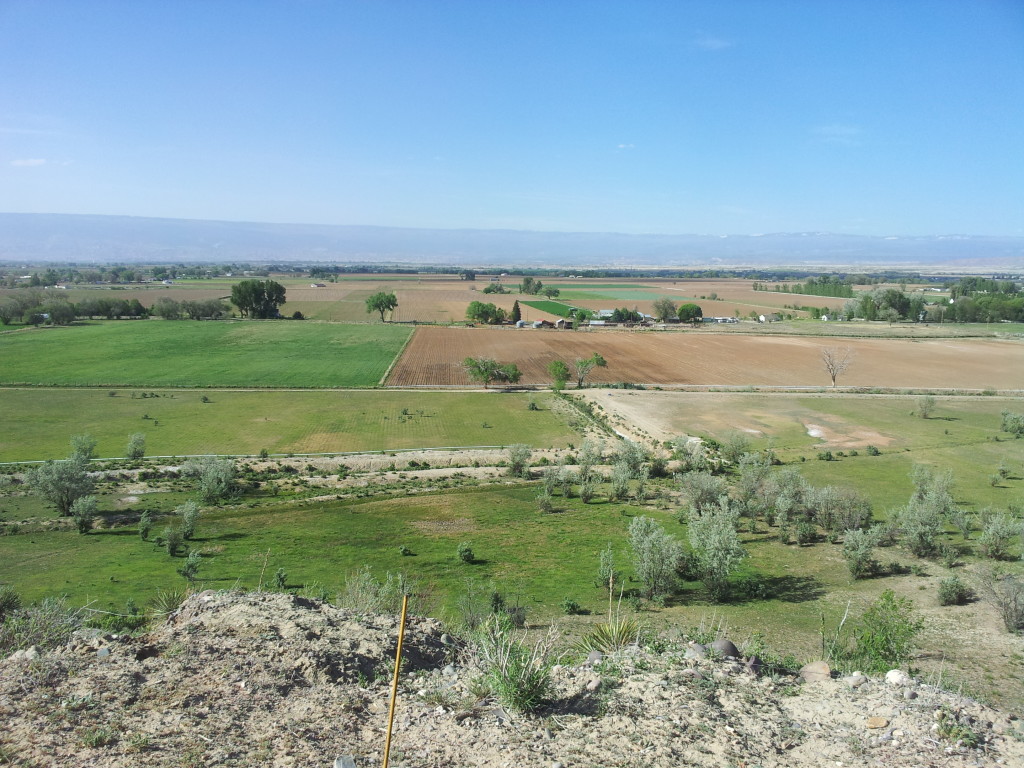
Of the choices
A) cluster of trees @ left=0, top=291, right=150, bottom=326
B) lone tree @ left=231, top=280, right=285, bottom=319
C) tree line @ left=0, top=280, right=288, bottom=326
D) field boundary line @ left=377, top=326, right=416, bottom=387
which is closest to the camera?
field boundary line @ left=377, top=326, right=416, bottom=387

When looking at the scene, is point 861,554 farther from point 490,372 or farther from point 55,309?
point 55,309

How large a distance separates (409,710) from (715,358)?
83.2 m

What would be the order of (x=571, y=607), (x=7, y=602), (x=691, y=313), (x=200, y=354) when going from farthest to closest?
(x=691, y=313) < (x=200, y=354) < (x=571, y=607) < (x=7, y=602)

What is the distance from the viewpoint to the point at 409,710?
28.6ft

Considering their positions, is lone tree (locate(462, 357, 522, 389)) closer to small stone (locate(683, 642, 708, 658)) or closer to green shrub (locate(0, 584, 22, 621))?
green shrub (locate(0, 584, 22, 621))

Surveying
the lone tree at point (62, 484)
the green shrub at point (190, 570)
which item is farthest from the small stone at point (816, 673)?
the lone tree at point (62, 484)

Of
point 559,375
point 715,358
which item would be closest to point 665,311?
point 715,358

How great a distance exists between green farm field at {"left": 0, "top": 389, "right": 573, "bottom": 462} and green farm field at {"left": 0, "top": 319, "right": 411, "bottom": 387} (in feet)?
20.0

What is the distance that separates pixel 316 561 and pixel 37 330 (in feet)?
331

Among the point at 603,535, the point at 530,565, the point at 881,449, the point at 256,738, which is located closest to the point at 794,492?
the point at 603,535

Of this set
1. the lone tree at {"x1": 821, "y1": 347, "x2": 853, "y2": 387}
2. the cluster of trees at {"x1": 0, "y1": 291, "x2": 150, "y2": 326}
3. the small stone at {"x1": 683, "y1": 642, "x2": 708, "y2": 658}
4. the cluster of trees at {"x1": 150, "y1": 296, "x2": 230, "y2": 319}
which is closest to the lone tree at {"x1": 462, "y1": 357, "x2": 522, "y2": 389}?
the lone tree at {"x1": 821, "y1": 347, "x2": 853, "y2": 387}

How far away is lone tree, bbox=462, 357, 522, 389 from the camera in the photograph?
220 ft

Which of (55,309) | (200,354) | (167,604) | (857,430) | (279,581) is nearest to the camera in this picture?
(167,604)

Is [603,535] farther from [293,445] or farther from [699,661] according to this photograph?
[293,445]
